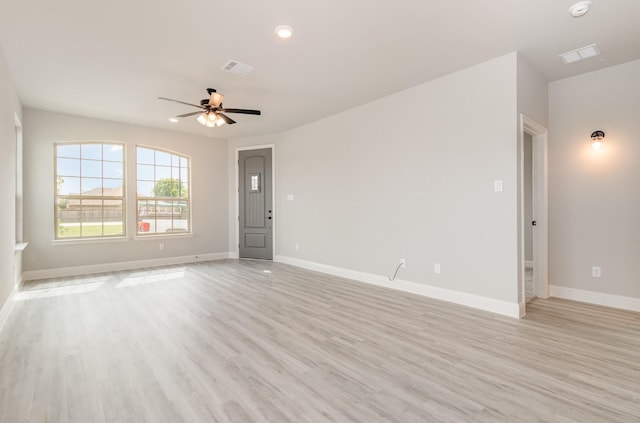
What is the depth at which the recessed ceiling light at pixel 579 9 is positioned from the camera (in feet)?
8.53

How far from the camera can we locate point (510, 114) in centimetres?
347

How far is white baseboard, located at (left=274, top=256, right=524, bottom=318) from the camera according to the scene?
346cm

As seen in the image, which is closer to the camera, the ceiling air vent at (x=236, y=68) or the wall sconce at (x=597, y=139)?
the ceiling air vent at (x=236, y=68)

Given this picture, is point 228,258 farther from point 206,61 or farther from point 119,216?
point 206,61

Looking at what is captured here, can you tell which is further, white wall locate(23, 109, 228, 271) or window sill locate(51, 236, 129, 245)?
window sill locate(51, 236, 129, 245)

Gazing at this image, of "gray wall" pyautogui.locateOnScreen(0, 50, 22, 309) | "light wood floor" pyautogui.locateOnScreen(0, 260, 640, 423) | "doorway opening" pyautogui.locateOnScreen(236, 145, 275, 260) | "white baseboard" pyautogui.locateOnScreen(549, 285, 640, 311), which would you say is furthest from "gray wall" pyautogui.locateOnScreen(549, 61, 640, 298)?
"gray wall" pyautogui.locateOnScreen(0, 50, 22, 309)

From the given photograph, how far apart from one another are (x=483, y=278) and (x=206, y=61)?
4087mm

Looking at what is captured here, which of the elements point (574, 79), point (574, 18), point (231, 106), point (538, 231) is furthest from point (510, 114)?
point (231, 106)

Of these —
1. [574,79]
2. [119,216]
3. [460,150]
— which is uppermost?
[574,79]

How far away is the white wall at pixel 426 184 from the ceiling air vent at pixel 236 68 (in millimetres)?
2090

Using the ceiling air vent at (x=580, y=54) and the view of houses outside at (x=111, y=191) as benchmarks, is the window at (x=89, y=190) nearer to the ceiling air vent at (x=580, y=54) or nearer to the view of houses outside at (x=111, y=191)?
Result: the view of houses outside at (x=111, y=191)

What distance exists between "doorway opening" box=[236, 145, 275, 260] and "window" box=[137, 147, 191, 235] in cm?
120

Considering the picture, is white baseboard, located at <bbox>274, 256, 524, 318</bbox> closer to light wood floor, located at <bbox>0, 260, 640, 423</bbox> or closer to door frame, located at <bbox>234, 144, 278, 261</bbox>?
light wood floor, located at <bbox>0, 260, 640, 423</bbox>

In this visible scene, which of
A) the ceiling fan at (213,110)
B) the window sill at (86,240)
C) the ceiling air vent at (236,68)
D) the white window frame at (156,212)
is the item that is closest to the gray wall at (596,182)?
the ceiling air vent at (236,68)
